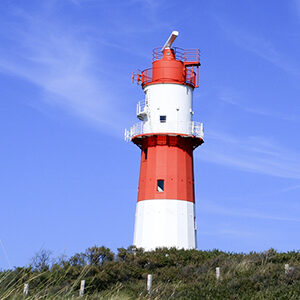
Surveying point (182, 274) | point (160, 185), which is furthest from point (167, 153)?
point (182, 274)

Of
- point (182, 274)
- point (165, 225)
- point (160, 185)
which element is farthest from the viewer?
point (160, 185)

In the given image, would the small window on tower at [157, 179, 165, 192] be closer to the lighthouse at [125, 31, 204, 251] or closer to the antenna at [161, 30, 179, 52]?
the lighthouse at [125, 31, 204, 251]

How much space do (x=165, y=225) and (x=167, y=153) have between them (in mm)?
3926

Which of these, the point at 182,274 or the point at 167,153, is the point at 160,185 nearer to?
the point at 167,153

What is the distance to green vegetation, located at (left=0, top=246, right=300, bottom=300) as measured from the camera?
14.2 metres

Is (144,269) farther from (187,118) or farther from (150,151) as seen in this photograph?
(187,118)

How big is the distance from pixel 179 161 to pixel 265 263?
968 cm

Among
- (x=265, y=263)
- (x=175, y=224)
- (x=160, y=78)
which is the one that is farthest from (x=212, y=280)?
(x=160, y=78)

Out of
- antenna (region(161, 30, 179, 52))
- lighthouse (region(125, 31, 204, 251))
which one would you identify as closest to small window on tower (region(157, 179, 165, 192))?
lighthouse (region(125, 31, 204, 251))

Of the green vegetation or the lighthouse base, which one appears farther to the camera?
the lighthouse base

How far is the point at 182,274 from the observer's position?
20906mm

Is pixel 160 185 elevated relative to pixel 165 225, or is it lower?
elevated

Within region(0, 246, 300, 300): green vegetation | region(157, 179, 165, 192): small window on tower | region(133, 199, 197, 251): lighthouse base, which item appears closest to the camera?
region(0, 246, 300, 300): green vegetation

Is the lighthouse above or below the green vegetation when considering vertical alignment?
above
